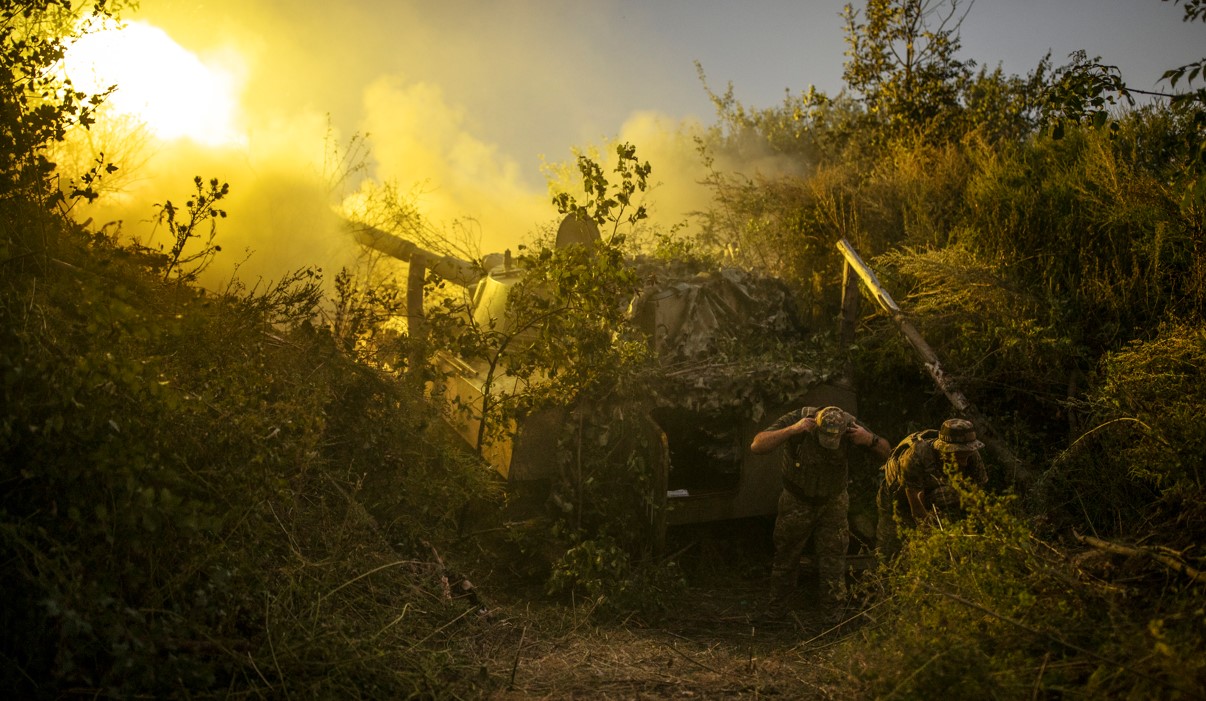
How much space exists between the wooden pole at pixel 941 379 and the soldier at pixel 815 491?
5.86ft

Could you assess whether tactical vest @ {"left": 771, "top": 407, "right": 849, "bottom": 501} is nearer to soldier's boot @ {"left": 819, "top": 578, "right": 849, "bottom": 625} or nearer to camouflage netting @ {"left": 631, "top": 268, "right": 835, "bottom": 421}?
soldier's boot @ {"left": 819, "top": 578, "right": 849, "bottom": 625}

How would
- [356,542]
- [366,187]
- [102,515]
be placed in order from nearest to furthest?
1. [102,515]
2. [356,542]
3. [366,187]

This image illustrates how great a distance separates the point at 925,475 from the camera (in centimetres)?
706

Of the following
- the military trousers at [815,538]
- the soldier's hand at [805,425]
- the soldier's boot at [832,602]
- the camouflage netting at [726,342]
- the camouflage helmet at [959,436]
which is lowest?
the soldier's boot at [832,602]

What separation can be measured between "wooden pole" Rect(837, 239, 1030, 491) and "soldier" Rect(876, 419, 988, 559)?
4.57 ft

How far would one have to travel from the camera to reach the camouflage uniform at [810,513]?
7.34 m

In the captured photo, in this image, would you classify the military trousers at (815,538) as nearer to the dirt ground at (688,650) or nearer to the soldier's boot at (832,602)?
the soldier's boot at (832,602)

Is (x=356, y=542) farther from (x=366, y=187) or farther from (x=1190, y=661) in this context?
(x=366, y=187)

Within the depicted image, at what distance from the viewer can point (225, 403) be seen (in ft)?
16.7

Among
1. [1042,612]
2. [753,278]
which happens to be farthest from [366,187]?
[1042,612]

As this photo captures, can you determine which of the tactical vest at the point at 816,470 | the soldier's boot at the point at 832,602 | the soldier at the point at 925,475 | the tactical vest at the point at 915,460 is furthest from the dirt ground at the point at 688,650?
the tactical vest at the point at 915,460

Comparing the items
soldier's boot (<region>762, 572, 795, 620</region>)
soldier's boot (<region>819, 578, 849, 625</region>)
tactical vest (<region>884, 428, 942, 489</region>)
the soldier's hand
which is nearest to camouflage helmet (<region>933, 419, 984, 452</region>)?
tactical vest (<region>884, 428, 942, 489</region>)

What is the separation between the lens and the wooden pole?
8.30 m

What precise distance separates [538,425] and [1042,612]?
4.60 meters
